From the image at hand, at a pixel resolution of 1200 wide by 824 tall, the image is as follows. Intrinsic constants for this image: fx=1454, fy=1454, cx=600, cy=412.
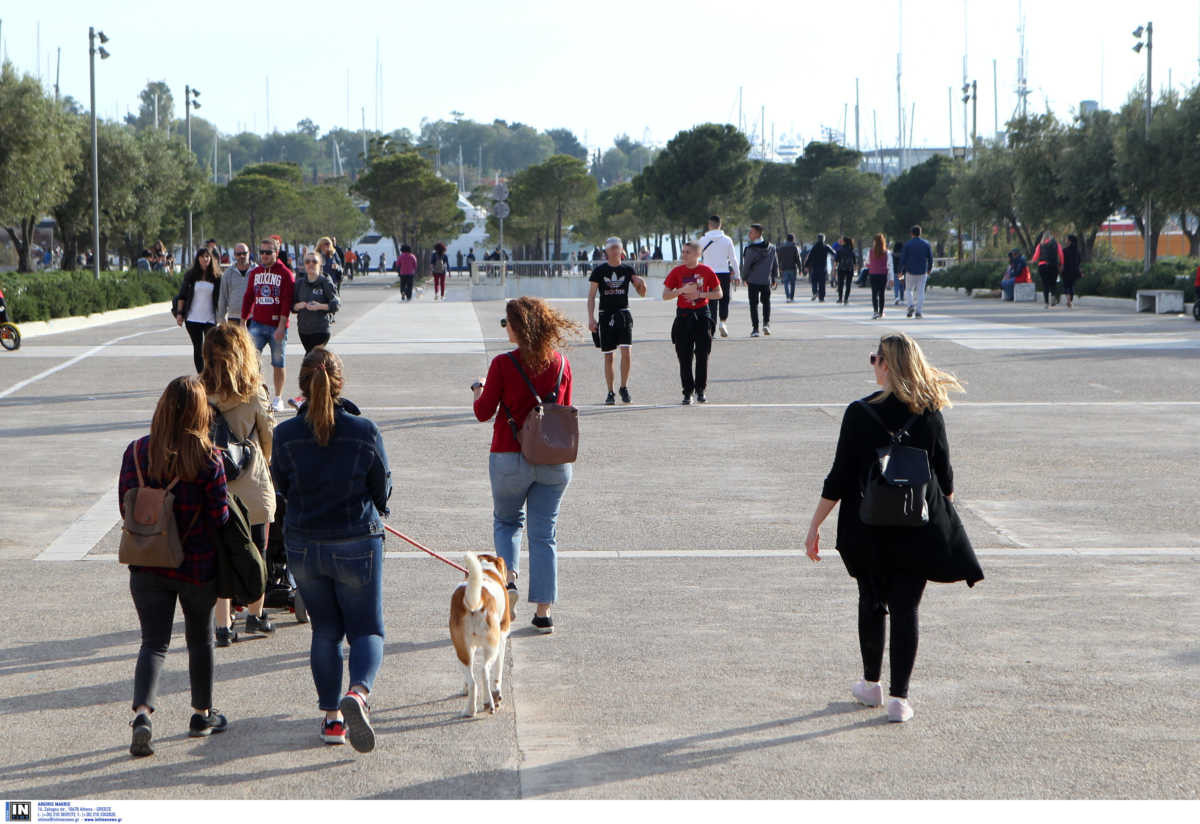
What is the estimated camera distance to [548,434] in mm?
6070

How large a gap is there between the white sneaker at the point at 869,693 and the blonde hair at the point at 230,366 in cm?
264

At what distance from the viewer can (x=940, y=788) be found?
4367 millimetres

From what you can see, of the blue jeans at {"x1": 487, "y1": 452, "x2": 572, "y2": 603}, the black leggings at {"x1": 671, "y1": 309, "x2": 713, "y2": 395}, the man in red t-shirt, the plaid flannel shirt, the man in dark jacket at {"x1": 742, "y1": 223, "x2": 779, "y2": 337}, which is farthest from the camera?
the man in dark jacket at {"x1": 742, "y1": 223, "x2": 779, "y2": 337}

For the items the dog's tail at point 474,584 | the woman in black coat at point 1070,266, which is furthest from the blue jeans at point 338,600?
the woman in black coat at point 1070,266

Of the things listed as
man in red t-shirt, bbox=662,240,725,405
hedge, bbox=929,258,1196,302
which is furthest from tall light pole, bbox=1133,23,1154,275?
man in red t-shirt, bbox=662,240,725,405

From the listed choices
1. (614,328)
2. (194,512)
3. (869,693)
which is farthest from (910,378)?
(614,328)

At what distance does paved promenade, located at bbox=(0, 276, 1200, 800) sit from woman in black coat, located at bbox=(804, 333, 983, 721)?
38 cm

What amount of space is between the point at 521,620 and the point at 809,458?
206 inches

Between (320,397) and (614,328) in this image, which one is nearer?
(320,397)

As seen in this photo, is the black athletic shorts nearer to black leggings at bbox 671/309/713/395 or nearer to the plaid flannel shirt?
black leggings at bbox 671/309/713/395

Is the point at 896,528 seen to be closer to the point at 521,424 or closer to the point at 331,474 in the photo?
the point at 521,424

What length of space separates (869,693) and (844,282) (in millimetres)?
34238

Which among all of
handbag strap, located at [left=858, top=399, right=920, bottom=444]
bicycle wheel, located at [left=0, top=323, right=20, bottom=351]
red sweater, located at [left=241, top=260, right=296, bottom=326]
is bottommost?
handbag strap, located at [left=858, top=399, right=920, bottom=444]

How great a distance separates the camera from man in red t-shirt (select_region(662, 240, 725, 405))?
14289 mm
